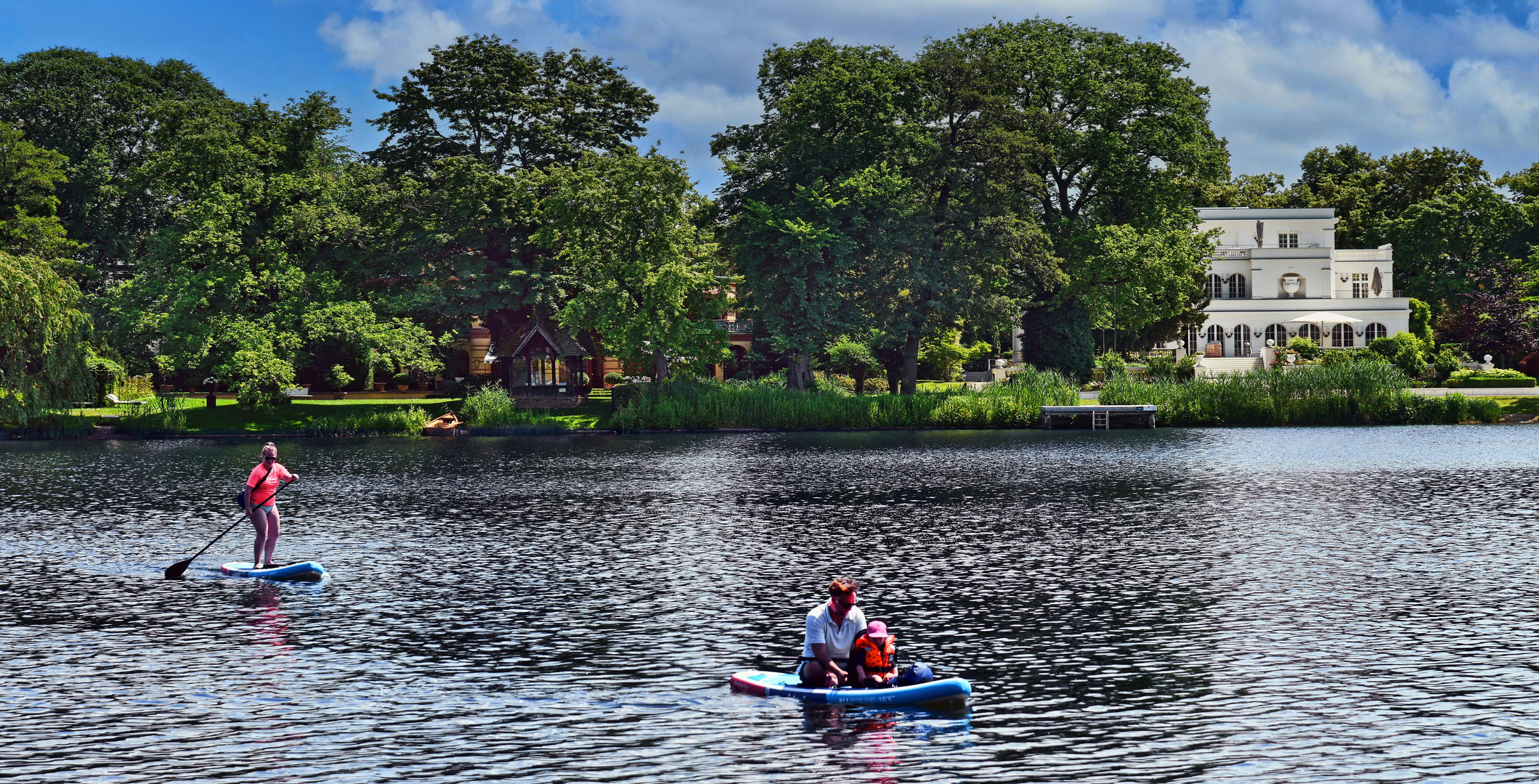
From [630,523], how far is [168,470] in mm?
26537

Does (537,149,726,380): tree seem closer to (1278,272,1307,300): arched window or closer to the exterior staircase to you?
the exterior staircase

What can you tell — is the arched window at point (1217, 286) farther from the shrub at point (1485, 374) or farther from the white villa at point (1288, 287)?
the shrub at point (1485, 374)

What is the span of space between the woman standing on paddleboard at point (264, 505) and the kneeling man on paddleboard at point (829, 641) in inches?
593

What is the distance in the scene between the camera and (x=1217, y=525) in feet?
113

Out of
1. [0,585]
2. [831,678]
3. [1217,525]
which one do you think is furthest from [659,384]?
[831,678]

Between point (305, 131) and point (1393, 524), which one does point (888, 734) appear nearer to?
point (1393, 524)

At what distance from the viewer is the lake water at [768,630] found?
15367 mm

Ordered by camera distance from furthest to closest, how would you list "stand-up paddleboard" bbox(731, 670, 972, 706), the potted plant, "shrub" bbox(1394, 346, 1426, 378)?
"shrub" bbox(1394, 346, 1426, 378) < the potted plant < "stand-up paddleboard" bbox(731, 670, 972, 706)

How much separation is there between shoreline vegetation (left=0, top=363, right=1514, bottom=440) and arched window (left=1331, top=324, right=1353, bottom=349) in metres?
35.8

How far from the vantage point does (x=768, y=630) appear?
22281 millimetres

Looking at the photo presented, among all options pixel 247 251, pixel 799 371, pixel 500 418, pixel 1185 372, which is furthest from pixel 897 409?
pixel 247 251

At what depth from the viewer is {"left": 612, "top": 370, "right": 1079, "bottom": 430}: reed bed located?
2985 inches

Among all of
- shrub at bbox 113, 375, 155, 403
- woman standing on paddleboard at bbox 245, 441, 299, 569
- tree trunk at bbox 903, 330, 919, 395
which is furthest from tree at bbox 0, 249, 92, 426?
tree trunk at bbox 903, 330, 919, 395

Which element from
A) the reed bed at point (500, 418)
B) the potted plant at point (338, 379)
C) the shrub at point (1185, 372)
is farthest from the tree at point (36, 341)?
the shrub at point (1185, 372)
